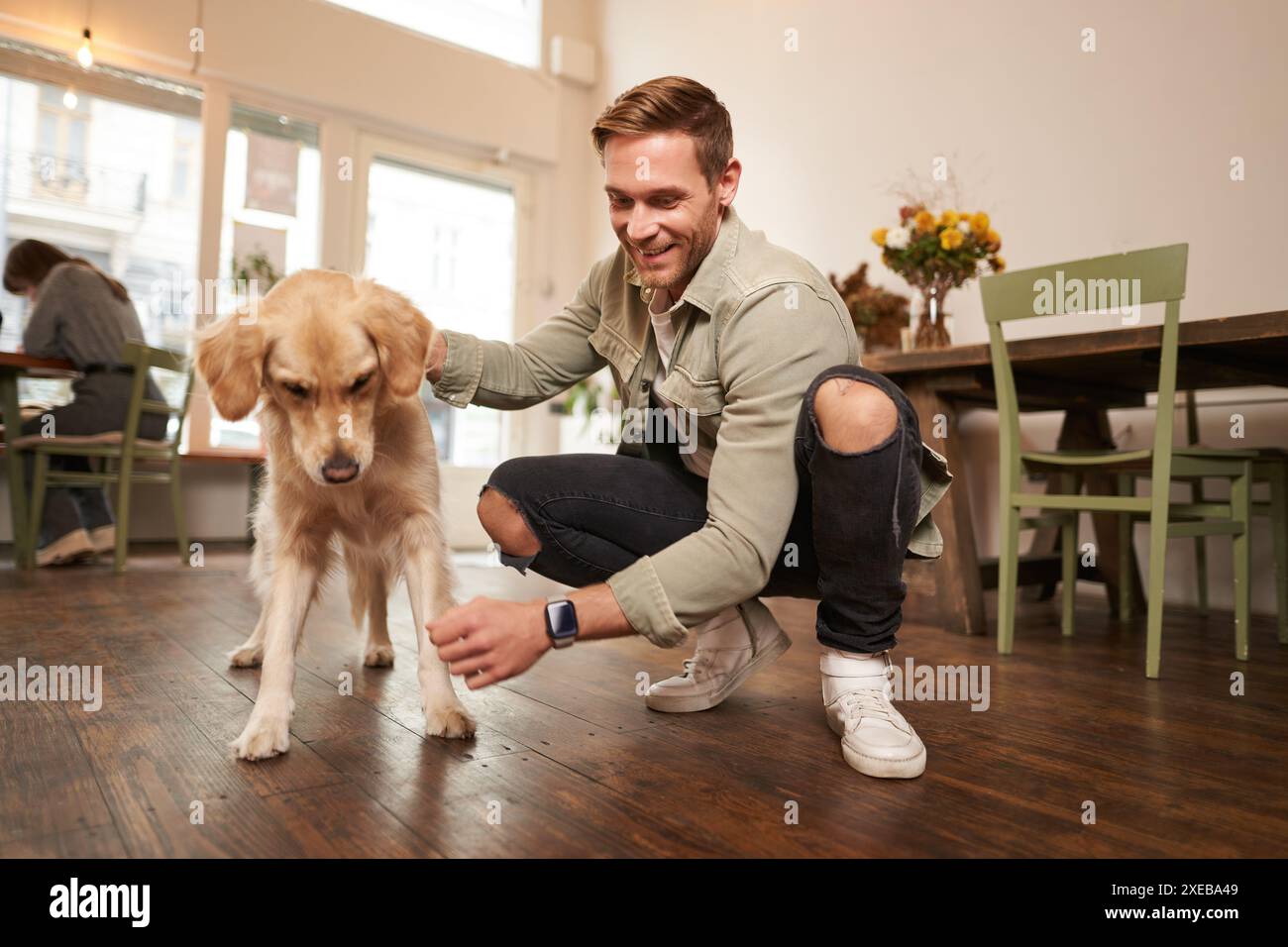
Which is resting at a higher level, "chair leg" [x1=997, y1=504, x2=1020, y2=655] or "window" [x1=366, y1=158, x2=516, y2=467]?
"window" [x1=366, y1=158, x2=516, y2=467]

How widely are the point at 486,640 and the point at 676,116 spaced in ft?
2.65

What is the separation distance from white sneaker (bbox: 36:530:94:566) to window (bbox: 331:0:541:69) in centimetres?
373

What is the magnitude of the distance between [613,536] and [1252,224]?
3.10 m

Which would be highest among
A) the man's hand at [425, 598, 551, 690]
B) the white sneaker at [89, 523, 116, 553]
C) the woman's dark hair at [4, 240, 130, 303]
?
the woman's dark hair at [4, 240, 130, 303]

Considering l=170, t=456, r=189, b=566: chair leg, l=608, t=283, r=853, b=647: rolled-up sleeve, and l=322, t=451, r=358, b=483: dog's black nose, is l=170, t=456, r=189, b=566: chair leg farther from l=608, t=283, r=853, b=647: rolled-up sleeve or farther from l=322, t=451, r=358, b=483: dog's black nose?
l=608, t=283, r=853, b=647: rolled-up sleeve

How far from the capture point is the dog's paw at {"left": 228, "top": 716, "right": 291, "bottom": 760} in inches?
49.8

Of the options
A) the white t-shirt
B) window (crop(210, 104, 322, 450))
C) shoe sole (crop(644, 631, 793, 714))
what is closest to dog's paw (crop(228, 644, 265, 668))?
shoe sole (crop(644, 631, 793, 714))

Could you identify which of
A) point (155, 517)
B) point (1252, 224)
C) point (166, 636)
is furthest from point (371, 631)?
point (155, 517)

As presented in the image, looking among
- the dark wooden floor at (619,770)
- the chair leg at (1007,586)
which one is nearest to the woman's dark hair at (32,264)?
the dark wooden floor at (619,770)

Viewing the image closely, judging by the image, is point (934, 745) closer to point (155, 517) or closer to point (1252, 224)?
point (1252, 224)

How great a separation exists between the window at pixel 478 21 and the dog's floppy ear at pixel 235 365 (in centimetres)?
523

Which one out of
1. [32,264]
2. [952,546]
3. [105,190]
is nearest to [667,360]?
[952,546]
